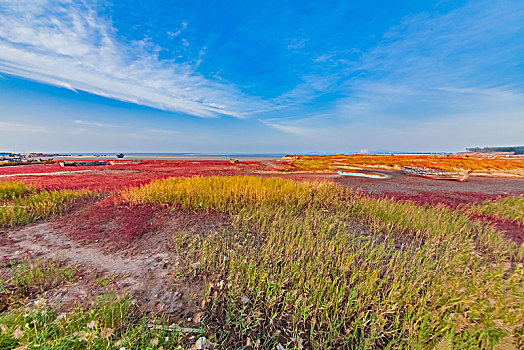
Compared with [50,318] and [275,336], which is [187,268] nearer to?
[50,318]

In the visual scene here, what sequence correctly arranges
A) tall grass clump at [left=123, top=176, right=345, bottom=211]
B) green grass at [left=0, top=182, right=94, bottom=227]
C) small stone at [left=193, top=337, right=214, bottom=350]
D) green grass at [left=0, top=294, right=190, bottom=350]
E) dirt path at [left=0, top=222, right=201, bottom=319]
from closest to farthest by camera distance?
green grass at [left=0, top=294, right=190, bottom=350]
small stone at [left=193, top=337, right=214, bottom=350]
dirt path at [left=0, top=222, right=201, bottom=319]
green grass at [left=0, top=182, right=94, bottom=227]
tall grass clump at [left=123, top=176, right=345, bottom=211]

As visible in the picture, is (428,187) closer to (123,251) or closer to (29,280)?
(123,251)

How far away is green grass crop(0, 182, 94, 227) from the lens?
6.83 m

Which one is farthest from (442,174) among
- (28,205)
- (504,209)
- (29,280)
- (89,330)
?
(28,205)

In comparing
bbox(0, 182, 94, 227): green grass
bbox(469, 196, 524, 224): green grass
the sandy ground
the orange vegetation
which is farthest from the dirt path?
the orange vegetation

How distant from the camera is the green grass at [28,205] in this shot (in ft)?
22.4

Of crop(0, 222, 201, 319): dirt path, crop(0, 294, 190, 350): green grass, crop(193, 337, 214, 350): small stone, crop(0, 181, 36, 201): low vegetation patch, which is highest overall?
crop(0, 181, 36, 201): low vegetation patch

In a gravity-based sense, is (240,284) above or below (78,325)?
below

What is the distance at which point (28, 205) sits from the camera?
7922mm

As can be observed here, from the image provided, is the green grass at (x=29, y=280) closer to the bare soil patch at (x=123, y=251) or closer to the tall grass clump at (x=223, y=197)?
the bare soil patch at (x=123, y=251)

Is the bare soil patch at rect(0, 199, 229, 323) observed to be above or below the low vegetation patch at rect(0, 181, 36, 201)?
below

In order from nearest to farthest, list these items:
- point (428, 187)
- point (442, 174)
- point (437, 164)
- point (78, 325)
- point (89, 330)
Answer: point (89, 330) → point (78, 325) → point (428, 187) → point (442, 174) → point (437, 164)

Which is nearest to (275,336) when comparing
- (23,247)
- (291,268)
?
(291,268)

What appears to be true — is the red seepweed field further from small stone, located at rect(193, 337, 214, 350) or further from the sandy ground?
the sandy ground
